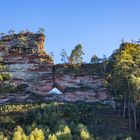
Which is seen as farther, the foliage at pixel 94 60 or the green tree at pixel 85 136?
the foliage at pixel 94 60

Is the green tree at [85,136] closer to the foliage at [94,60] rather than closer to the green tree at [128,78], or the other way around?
the green tree at [128,78]

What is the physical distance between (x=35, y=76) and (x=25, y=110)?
10550 millimetres

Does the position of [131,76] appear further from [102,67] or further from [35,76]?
[35,76]

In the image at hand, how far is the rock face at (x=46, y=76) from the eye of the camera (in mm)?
50406

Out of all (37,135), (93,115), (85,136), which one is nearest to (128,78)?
(93,115)

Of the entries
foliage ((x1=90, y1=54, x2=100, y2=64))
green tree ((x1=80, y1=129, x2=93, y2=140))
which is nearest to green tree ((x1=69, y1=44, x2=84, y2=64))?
foliage ((x1=90, y1=54, x2=100, y2=64))

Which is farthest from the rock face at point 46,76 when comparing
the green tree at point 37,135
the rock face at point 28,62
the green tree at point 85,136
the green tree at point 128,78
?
the green tree at point 37,135

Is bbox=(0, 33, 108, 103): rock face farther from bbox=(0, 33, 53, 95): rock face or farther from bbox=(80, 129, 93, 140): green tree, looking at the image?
bbox=(80, 129, 93, 140): green tree

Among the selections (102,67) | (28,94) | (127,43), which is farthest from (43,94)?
(127,43)

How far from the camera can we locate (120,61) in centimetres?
4091

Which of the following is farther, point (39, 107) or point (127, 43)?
point (127, 43)

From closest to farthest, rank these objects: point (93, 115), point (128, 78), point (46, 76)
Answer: point (128, 78)
point (93, 115)
point (46, 76)

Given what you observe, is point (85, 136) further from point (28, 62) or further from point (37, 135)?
point (28, 62)

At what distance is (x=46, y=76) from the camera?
52.4 metres
